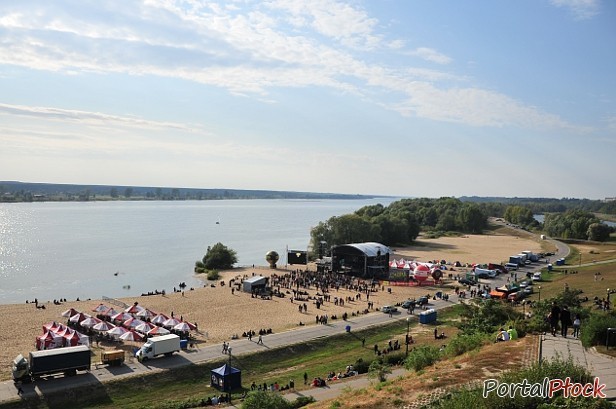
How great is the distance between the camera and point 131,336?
111 feet

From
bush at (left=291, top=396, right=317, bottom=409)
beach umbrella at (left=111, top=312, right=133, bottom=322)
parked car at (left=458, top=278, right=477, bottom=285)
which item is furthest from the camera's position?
parked car at (left=458, top=278, right=477, bottom=285)

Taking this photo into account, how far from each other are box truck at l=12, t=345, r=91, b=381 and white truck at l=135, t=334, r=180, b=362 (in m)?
3.35

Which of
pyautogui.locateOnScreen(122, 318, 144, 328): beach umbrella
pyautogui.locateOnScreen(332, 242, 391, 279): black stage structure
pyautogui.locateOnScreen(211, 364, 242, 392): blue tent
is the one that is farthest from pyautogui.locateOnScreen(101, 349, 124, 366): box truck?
pyautogui.locateOnScreen(332, 242, 391, 279): black stage structure

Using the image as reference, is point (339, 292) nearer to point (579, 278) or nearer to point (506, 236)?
point (579, 278)

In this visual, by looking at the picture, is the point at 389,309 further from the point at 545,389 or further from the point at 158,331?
the point at 545,389

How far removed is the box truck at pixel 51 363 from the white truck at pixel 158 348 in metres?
3.35

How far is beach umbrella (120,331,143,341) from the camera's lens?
3372 centimetres

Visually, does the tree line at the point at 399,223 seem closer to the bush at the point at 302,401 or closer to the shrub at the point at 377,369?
the shrub at the point at 377,369

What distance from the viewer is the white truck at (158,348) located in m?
29.6

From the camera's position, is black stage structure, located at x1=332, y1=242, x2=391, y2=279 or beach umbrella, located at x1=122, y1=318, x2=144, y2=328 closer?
beach umbrella, located at x1=122, y1=318, x2=144, y2=328

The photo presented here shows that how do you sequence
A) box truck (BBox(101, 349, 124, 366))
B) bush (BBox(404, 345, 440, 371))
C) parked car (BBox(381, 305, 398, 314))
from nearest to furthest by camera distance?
1. bush (BBox(404, 345, 440, 371))
2. box truck (BBox(101, 349, 124, 366))
3. parked car (BBox(381, 305, 398, 314))

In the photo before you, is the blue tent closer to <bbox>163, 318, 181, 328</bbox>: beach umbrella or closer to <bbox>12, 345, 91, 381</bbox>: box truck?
<bbox>12, 345, 91, 381</bbox>: box truck

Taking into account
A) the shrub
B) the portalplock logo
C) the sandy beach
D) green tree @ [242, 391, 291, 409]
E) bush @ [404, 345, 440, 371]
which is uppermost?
the portalplock logo

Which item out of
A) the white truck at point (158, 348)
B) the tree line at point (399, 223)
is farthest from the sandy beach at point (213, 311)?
the tree line at point (399, 223)
